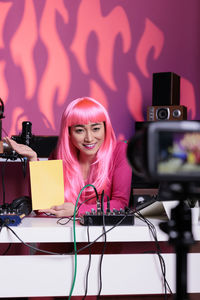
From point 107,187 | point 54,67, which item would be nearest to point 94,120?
point 107,187

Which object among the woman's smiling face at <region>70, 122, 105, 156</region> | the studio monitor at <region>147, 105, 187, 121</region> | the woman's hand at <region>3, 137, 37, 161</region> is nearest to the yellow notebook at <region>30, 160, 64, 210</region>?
the woman's hand at <region>3, 137, 37, 161</region>

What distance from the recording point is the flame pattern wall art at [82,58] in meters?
2.81

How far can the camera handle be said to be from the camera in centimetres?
46

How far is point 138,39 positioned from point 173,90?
0.62m

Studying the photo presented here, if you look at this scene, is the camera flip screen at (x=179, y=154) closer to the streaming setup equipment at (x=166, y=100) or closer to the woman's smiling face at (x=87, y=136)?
the woman's smiling face at (x=87, y=136)

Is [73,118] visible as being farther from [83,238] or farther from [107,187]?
[83,238]

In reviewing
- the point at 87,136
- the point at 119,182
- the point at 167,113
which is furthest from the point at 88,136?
the point at 167,113

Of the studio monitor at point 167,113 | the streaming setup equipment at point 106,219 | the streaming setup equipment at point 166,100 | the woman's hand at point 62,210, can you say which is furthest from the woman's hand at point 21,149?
the studio monitor at point 167,113

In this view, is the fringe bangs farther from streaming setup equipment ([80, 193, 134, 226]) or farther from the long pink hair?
streaming setup equipment ([80, 193, 134, 226])

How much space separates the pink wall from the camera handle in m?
2.43

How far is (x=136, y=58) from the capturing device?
2.94m

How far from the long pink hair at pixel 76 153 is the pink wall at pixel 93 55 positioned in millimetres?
1340

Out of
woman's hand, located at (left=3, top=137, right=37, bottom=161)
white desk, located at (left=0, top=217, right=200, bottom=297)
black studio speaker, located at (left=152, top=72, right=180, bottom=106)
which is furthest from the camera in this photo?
black studio speaker, located at (left=152, top=72, right=180, bottom=106)

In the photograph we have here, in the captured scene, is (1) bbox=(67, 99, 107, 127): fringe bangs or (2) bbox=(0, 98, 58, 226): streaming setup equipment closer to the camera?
(2) bbox=(0, 98, 58, 226): streaming setup equipment
